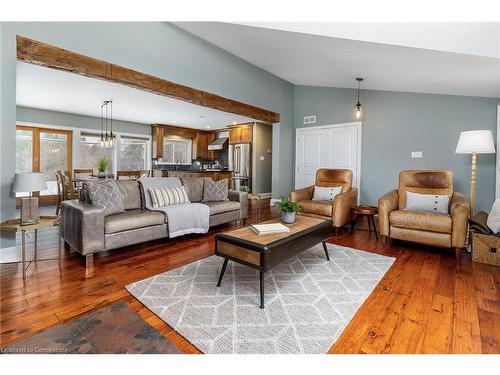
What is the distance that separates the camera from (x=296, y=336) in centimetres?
159

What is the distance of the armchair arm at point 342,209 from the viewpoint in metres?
3.87

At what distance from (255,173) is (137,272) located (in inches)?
222

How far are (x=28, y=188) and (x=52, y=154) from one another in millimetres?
4969

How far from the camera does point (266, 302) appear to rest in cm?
199

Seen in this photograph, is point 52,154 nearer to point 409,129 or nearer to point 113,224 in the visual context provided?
point 113,224

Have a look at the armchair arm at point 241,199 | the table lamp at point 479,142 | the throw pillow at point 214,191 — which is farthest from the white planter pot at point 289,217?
the table lamp at point 479,142

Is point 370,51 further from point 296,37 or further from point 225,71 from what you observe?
point 225,71

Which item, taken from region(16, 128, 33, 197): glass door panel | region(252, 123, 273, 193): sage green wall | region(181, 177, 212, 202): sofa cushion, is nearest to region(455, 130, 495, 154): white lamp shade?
region(181, 177, 212, 202): sofa cushion

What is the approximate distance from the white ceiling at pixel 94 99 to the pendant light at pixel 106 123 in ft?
0.37

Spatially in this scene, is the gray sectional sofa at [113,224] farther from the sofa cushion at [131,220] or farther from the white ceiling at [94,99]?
the white ceiling at [94,99]

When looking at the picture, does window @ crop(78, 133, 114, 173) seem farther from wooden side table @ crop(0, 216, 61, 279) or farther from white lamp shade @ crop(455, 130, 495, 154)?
white lamp shade @ crop(455, 130, 495, 154)

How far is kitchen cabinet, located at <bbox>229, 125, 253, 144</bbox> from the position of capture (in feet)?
26.2

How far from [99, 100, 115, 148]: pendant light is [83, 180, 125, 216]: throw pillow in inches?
113

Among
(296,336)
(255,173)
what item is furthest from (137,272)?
(255,173)
